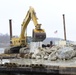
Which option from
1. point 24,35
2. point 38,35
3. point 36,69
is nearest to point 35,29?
point 38,35

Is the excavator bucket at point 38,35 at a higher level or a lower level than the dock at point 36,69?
higher

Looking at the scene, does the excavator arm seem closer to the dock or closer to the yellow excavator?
the yellow excavator

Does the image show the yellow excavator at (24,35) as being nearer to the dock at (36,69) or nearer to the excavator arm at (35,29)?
the excavator arm at (35,29)

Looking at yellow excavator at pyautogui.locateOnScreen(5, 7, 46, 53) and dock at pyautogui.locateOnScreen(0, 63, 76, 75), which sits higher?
yellow excavator at pyautogui.locateOnScreen(5, 7, 46, 53)

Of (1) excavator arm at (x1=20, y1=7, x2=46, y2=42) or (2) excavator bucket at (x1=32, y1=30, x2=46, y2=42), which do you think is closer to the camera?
(2) excavator bucket at (x1=32, y1=30, x2=46, y2=42)

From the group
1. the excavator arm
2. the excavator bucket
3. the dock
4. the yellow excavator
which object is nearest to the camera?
the dock

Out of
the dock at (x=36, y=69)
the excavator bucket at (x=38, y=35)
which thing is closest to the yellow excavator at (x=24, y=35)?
the excavator bucket at (x=38, y=35)

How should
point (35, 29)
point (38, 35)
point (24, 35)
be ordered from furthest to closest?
1. point (24, 35)
2. point (35, 29)
3. point (38, 35)

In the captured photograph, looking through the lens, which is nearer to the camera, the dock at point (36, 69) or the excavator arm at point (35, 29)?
the dock at point (36, 69)

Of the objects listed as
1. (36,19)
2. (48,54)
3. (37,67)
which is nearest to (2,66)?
(37,67)

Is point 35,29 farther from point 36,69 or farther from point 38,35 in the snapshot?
point 36,69

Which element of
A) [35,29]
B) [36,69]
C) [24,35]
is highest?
[35,29]

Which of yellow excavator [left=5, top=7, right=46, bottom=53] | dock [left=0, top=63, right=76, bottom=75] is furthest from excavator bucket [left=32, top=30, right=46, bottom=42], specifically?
dock [left=0, top=63, right=76, bottom=75]

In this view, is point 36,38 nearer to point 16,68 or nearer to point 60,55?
point 60,55
